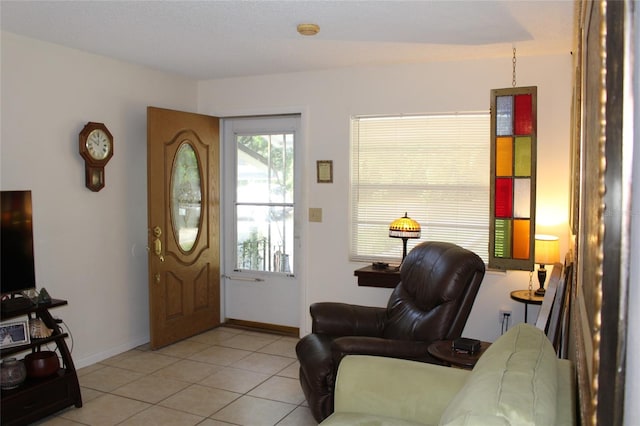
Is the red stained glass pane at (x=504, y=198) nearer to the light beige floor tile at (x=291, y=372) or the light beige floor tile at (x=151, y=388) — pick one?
the light beige floor tile at (x=291, y=372)

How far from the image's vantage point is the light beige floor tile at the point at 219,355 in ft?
14.4

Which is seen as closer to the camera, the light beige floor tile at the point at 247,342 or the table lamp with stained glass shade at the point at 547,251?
the table lamp with stained glass shade at the point at 547,251

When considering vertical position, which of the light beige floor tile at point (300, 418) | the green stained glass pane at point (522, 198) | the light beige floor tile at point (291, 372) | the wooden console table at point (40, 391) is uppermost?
the green stained glass pane at point (522, 198)

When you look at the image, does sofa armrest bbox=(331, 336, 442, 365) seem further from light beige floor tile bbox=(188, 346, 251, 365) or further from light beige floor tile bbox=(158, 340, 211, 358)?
light beige floor tile bbox=(158, 340, 211, 358)

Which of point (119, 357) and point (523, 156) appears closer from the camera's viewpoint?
point (523, 156)

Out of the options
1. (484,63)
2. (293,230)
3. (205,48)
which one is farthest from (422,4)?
(293,230)

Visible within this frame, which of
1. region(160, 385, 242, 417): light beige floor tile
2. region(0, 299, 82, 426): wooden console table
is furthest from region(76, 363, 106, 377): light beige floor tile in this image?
region(160, 385, 242, 417): light beige floor tile

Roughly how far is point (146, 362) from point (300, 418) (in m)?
1.54

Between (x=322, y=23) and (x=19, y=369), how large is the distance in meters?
2.62

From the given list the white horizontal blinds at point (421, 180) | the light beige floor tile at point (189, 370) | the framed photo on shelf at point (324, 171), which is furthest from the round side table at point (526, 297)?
the light beige floor tile at point (189, 370)

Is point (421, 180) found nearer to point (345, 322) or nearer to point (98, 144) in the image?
point (345, 322)

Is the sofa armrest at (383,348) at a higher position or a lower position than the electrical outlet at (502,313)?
higher

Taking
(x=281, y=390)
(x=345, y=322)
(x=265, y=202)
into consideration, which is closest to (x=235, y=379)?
(x=281, y=390)

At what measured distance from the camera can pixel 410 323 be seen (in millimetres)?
3250
